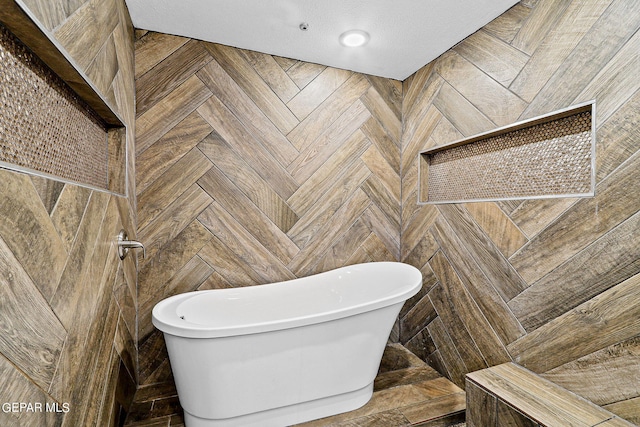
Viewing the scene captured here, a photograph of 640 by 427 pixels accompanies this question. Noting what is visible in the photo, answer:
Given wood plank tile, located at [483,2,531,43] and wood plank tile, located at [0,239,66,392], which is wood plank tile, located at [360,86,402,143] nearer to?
wood plank tile, located at [483,2,531,43]

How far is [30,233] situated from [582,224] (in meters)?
1.89

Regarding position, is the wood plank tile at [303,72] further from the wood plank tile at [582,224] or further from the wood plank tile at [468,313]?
the wood plank tile at [582,224]

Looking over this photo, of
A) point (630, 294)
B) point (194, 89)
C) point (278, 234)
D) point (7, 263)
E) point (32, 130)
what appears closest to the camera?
point (7, 263)

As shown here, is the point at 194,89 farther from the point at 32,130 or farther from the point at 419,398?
the point at 419,398

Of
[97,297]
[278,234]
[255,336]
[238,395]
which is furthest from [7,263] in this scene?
[278,234]

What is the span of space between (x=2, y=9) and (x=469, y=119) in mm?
2026

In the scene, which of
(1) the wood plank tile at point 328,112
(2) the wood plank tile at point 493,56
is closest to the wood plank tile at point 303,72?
(1) the wood plank tile at point 328,112

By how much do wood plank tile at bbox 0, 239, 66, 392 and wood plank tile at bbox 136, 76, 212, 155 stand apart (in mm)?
1345

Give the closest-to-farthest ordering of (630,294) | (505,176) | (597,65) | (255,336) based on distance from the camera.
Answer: (630,294) → (597,65) → (255,336) → (505,176)

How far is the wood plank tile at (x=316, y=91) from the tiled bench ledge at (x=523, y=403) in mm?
1929

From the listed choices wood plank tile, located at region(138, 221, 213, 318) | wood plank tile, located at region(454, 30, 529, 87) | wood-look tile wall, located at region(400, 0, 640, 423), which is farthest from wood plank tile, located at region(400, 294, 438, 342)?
wood plank tile, located at region(138, 221, 213, 318)

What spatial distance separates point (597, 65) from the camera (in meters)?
1.22

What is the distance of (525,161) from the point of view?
156 centimetres

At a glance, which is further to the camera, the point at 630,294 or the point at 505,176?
the point at 505,176
